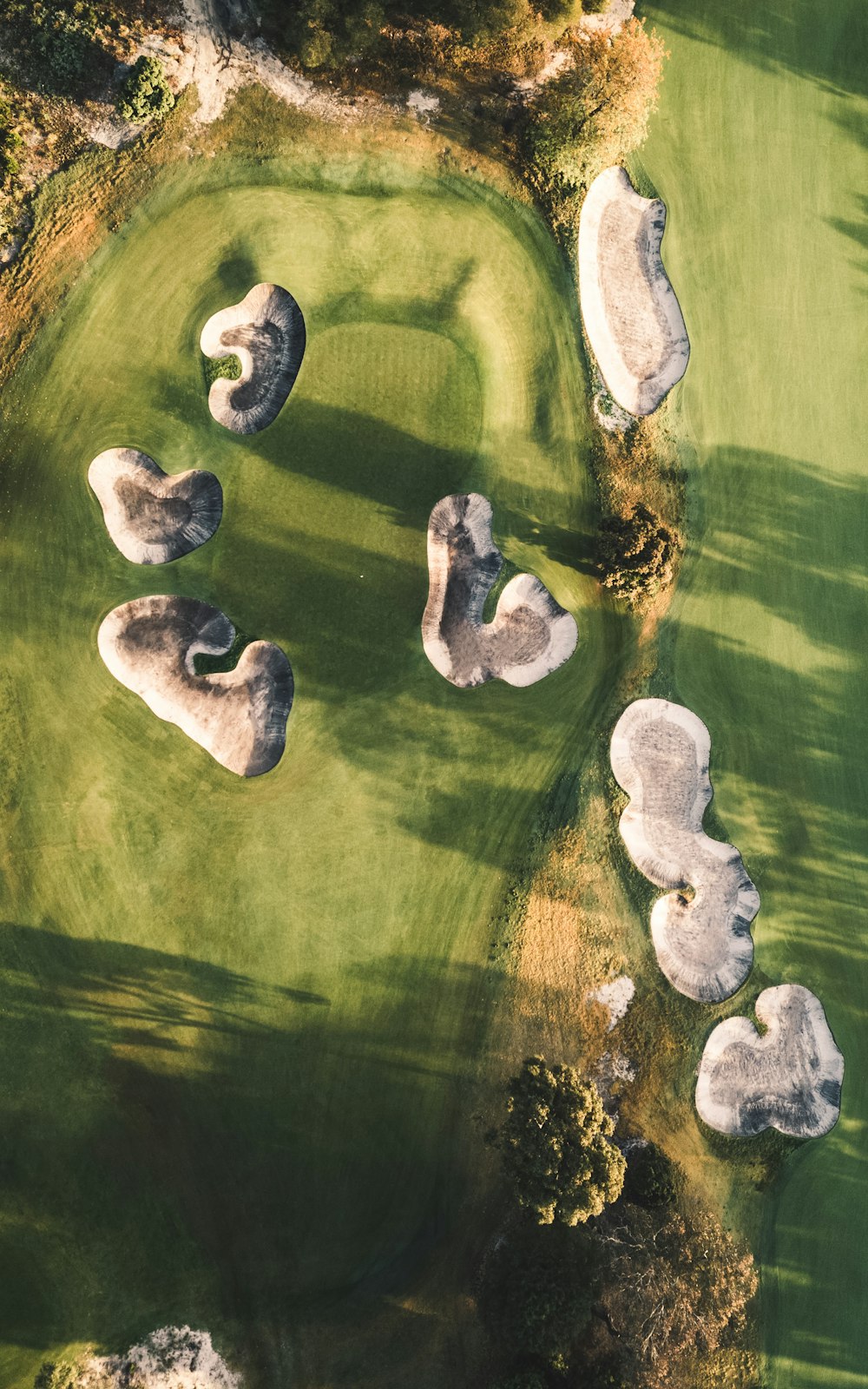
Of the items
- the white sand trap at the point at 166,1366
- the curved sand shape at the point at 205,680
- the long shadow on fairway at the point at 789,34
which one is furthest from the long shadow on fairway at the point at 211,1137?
the long shadow on fairway at the point at 789,34

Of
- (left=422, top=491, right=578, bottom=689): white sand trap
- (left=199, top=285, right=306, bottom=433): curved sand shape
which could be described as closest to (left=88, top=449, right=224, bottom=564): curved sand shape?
(left=199, top=285, right=306, bottom=433): curved sand shape

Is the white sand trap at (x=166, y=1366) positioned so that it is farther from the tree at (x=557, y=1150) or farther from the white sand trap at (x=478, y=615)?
the white sand trap at (x=478, y=615)

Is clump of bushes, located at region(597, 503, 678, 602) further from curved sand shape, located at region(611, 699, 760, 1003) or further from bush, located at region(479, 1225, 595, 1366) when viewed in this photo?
bush, located at region(479, 1225, 595, 1366)

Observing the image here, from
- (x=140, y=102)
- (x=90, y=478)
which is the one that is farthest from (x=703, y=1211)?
(x=140, y=102)

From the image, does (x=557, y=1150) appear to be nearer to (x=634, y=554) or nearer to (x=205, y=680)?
(x=205, y=680)

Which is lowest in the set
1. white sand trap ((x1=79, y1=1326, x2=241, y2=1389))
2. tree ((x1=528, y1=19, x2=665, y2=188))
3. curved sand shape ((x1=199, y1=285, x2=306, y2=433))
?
white sand trap ((x1=79, y1=1326, x2=241, y2=1389))

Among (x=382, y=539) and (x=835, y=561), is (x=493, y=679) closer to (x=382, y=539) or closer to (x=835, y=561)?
(x=382, y=539)
